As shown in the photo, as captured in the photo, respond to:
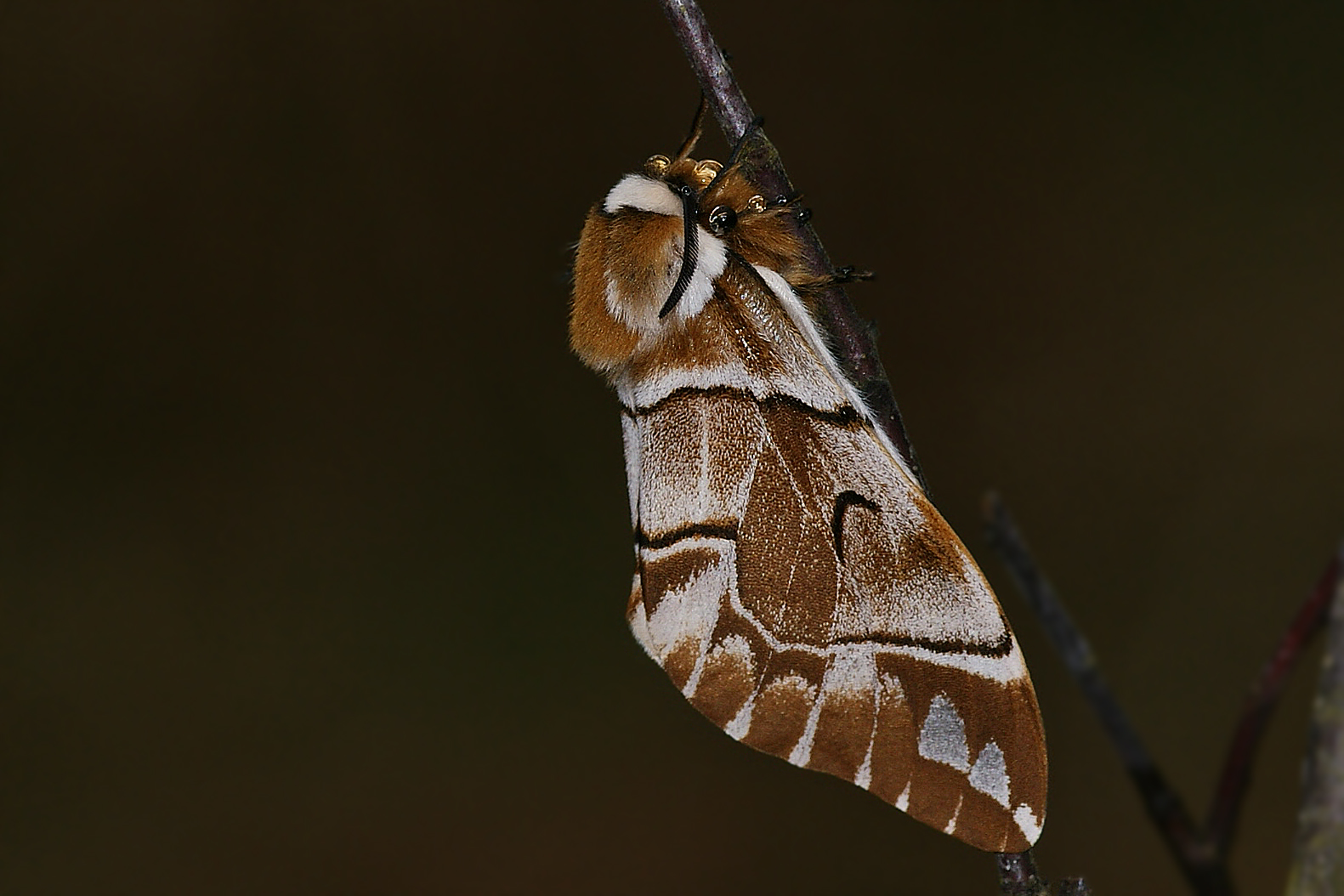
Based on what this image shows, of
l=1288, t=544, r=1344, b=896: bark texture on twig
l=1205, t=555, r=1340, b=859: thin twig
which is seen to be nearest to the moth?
l=1205, t=555, r=1340, b=859: thin twig

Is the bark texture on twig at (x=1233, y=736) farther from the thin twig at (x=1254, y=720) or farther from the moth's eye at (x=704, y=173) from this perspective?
the moth's eye at (x=704, y=173)

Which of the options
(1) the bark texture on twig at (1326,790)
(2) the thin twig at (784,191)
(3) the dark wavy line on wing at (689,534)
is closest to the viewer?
(1) the bark texture on twig at (1326,790)

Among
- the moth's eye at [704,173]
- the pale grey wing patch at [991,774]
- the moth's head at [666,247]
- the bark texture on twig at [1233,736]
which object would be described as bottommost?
the pale grey wing patch at [991,774]

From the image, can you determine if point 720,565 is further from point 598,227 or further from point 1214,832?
point 1214,832

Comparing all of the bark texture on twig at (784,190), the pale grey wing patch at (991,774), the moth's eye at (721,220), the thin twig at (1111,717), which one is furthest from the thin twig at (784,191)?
the pale grey wing patch at (991,774)

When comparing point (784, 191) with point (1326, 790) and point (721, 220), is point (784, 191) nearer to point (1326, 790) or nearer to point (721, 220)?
point (721, 220)

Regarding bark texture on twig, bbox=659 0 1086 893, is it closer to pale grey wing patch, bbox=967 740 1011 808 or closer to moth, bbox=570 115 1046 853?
moth, bbox=570 115 1046 853

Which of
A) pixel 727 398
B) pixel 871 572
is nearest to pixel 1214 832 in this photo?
pixel 871 572
